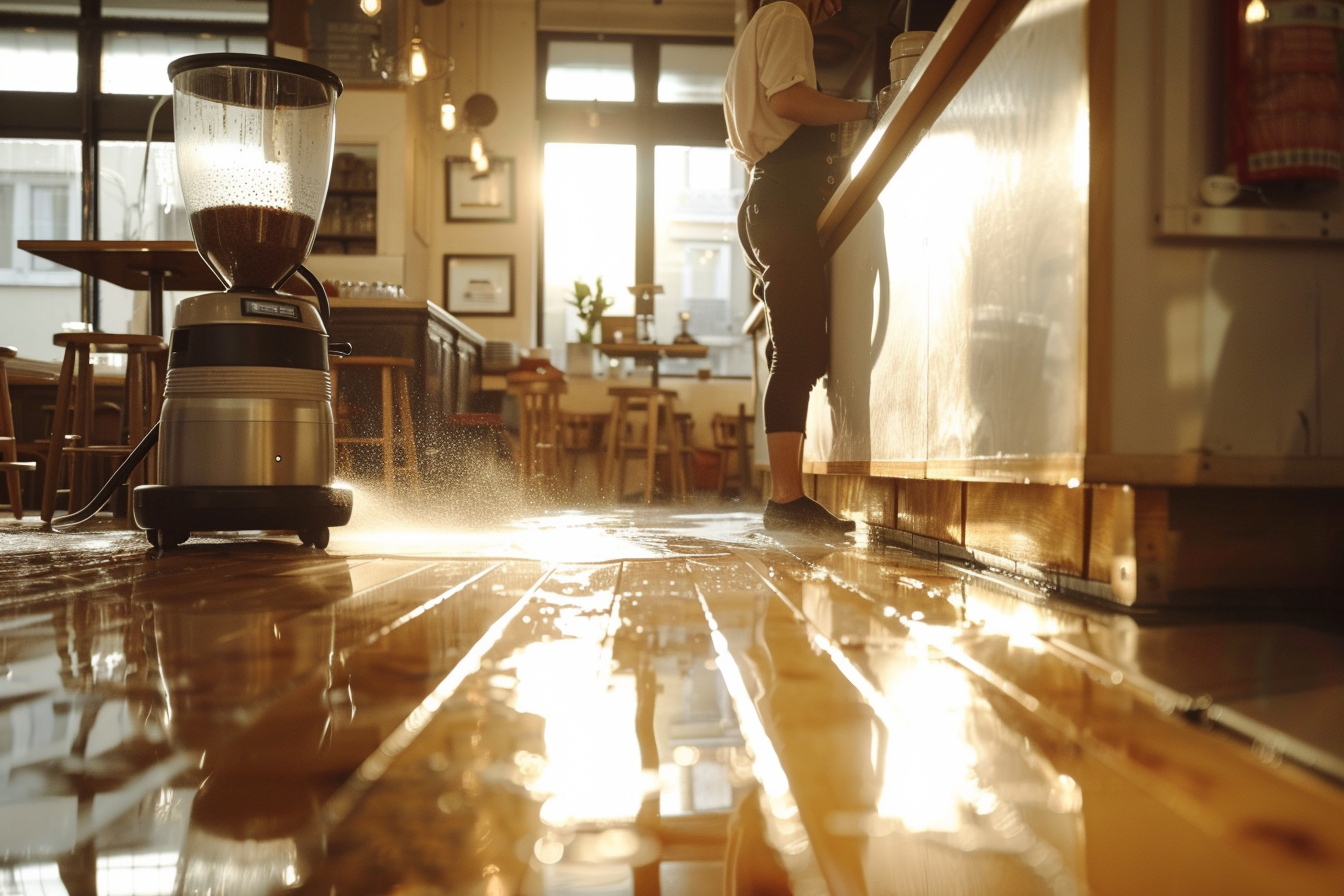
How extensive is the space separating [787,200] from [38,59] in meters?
7.40

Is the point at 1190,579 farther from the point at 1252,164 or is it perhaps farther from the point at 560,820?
the point at 560,820

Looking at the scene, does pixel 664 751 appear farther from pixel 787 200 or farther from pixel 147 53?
pixel 147 53

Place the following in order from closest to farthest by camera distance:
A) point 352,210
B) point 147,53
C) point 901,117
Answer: point 901,117 < point 352,210 < point 147,53

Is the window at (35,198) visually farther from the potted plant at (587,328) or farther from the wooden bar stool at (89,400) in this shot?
the wooden bar stool at (89,400)

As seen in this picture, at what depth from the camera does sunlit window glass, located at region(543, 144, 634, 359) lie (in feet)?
25.7

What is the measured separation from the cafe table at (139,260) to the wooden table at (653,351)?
313cm

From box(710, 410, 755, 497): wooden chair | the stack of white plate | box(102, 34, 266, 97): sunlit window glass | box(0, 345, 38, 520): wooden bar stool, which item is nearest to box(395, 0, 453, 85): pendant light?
the stack of white plate

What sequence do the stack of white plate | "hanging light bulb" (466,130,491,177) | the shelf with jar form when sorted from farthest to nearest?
1. the shelf with jar
2. the stack of white plate
3. "hanging light bulb" (466,130,491,177)

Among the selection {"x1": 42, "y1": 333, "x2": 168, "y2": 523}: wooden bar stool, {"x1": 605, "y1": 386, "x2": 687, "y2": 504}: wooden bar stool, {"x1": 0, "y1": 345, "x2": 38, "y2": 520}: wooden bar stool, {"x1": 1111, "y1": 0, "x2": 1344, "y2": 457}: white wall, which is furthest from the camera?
{"x1": 605, "y1": 386, "x2": 687, "y2": 504}: wooden bar stool

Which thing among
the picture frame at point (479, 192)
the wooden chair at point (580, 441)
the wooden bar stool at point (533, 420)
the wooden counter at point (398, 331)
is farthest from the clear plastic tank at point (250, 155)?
the picture frame at point (479, 192)

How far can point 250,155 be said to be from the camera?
2098 millimetres

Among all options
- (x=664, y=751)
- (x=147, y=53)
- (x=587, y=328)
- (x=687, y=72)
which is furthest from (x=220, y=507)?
(x=147, y=53)

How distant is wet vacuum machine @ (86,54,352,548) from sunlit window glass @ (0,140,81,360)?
6357 millimetres

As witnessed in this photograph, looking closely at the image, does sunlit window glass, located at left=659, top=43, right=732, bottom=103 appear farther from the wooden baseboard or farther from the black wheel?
the wooden baseboard
